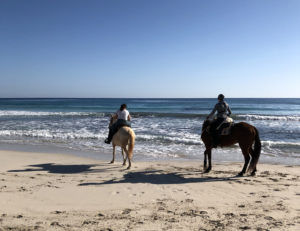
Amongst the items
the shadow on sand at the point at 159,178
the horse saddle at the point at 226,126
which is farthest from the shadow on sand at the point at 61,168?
the horse saddle at the point at 226,126

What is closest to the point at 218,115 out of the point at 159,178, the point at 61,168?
the point at 159,178

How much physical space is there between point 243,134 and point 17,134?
11.5 metres

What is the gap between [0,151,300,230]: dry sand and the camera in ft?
11.8

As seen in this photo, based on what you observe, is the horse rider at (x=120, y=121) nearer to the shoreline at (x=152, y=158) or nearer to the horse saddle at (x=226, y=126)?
the shoreline at (x=152, y=158)

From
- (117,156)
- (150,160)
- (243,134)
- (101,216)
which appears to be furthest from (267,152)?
Result: (101,216)

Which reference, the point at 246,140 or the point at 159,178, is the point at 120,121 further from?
the point at 246,140

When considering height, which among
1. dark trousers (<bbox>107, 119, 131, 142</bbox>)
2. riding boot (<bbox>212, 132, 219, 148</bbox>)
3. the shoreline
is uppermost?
dark trousers (<bbox>107, 119, 131, 142</bbox>)

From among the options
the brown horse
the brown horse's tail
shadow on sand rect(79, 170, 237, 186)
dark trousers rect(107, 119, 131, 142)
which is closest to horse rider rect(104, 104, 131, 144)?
dark trousers rect(107, 119, 131, 142)

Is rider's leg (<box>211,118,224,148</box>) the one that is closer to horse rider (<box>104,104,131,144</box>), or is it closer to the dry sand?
the dry sand

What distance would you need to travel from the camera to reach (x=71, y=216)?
3.75 metres

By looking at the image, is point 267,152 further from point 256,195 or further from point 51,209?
point 51,209

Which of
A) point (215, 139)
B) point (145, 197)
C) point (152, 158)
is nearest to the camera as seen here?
point (145, 197)

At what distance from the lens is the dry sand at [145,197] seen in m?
3.60

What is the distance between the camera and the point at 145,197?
4.70 metres
